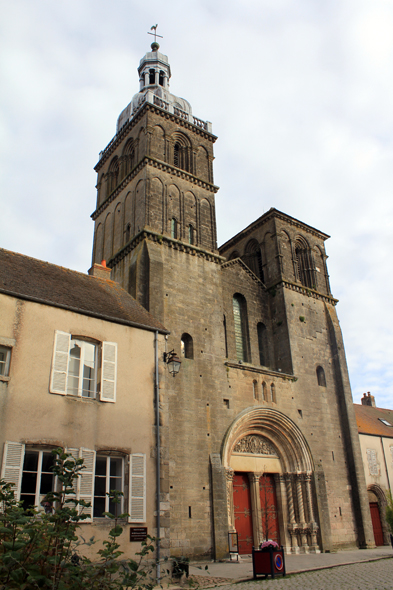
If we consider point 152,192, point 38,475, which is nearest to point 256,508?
point 38,475

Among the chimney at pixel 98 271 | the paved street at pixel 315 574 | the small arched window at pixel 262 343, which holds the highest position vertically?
the chimney at pixel 98 271

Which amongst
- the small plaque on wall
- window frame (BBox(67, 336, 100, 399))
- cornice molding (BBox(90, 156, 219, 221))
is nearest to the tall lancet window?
cornice molding (BBox(90, 156, 219, 221))

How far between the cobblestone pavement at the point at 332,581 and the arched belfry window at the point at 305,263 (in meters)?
13.3

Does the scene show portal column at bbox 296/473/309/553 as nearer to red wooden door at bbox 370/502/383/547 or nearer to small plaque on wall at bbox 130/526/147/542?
red wooden door at bbox 370/502/383/547

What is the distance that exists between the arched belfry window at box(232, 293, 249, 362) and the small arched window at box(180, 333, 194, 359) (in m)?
3.26

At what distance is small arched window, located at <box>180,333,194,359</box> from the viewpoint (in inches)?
637

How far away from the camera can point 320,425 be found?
19.2 meters

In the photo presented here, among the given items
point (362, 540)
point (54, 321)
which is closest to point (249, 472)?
point (362, 540)

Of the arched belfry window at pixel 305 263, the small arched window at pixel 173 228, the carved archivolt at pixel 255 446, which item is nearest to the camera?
the carved archivolt at pixel 255 446

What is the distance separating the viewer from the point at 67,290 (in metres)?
12.3

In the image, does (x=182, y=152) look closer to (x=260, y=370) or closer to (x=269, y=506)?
(x=260, y=370)

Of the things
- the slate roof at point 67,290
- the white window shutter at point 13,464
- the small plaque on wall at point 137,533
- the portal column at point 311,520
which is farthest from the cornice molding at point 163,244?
the small plaque on wall at point 137,533

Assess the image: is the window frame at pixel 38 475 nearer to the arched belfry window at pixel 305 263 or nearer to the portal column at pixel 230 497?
the portal column at pixel 230 497

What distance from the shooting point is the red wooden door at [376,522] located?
21953 mm
